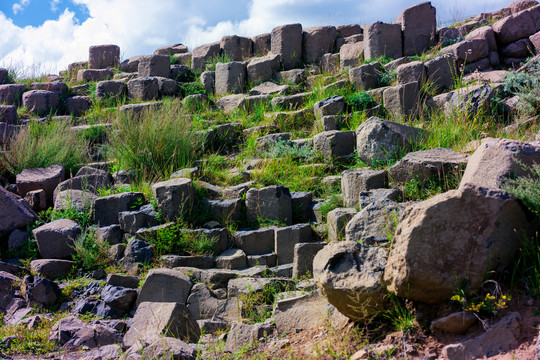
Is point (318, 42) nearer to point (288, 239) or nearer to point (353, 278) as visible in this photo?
point (288, 239)

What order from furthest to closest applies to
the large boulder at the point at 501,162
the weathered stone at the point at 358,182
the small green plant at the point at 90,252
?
the small green plant at the point at 90,252 → the weathered stone at the point at 358,182 → the large boulder at the point at 501,162

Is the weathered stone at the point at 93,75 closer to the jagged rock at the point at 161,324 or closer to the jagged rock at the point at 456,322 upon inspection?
the jagged rock at the point at 161,324

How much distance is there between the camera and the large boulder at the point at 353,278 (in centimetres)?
342

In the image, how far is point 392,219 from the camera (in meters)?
4.63

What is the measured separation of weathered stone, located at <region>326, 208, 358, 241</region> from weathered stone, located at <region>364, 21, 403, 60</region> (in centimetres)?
641

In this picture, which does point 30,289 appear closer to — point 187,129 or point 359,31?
point 187,129

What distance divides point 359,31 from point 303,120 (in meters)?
4.93

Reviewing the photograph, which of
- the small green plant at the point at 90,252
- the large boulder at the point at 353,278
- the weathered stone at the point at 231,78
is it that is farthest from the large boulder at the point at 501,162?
the weathered stone at the point at 231,78

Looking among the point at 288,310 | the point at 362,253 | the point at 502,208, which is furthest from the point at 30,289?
the point at 502,208

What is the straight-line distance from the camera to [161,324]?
4488mm

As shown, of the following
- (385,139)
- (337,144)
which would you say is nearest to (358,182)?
(385,139)

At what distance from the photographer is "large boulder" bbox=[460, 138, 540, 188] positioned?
3.62 meters

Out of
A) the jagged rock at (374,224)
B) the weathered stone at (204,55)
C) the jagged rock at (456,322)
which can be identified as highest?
the weathered stone at (204,55)

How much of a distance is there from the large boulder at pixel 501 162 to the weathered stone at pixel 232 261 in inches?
126
